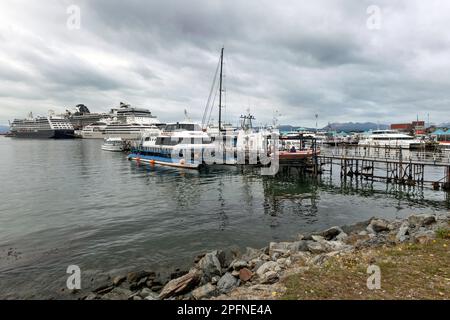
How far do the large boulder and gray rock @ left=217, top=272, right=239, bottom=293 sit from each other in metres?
1.11

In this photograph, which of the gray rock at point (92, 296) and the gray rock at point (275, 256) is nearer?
the gray rock at point (92, 296)

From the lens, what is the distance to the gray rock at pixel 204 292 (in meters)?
10.3

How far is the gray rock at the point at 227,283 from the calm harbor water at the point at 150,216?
372 centimetres

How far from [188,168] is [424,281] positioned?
4406 centimetres

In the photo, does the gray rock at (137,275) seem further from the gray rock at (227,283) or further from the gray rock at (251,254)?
the gray rock at (251,254)

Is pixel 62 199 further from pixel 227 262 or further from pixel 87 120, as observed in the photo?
pixel 87 120

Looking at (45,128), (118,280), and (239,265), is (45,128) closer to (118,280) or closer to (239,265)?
(118,280)

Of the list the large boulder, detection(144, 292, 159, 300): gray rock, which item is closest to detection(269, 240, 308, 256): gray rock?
the large boulder

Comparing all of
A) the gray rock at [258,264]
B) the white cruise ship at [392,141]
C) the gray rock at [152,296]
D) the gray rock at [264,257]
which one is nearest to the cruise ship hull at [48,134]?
the white cruise ship at [392,141]

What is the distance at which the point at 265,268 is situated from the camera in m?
11.5

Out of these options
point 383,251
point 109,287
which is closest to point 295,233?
point 383,251

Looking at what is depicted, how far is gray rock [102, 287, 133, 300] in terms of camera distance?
11188 millimetres

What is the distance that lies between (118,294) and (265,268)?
6.52m
